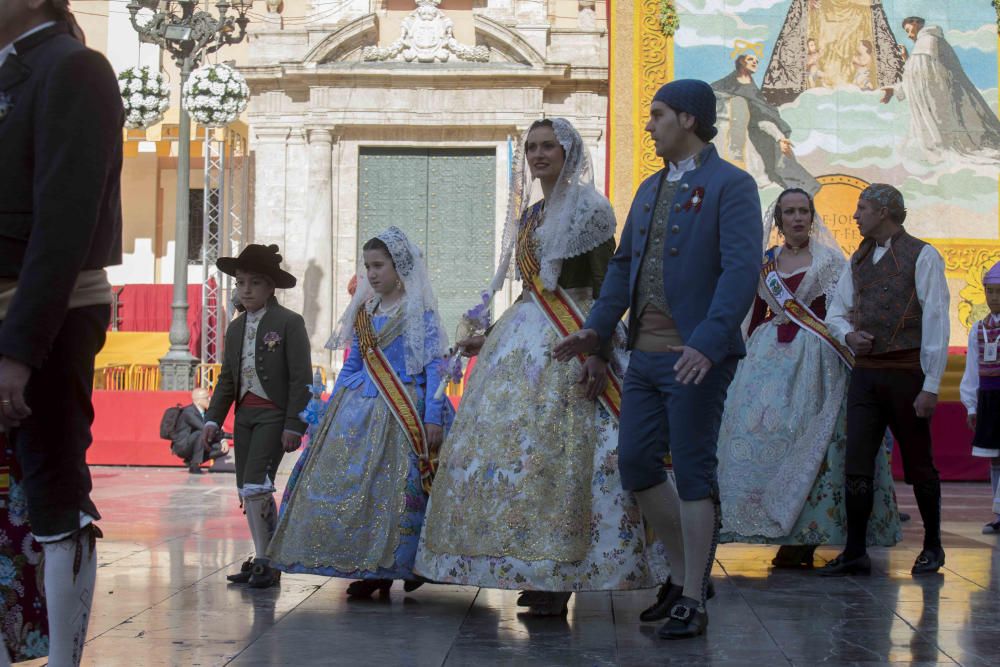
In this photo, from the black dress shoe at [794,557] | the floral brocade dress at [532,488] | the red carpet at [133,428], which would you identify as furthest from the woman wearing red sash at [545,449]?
the red carpet at [133,428]

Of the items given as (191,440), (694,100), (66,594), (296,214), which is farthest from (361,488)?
(296,214)

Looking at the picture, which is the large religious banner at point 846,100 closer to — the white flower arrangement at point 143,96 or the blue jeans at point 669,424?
the white flower arrangement at point 143,96

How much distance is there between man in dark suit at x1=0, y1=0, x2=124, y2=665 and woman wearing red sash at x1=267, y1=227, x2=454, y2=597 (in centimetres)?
232

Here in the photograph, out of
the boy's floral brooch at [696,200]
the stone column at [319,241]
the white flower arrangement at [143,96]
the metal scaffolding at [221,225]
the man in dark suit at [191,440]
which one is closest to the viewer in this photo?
the boy's floral brooch at [696,200]

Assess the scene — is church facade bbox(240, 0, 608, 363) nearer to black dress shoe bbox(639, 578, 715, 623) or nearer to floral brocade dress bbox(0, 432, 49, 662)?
black dress shoe bbox(639, 578, 715, 623)

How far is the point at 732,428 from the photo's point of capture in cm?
612

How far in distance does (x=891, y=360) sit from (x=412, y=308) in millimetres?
2080

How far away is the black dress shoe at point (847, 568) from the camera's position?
567 centimetres

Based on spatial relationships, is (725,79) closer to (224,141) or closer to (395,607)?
(224,141)

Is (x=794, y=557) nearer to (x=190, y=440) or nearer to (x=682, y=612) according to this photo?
(x=682, y=612)

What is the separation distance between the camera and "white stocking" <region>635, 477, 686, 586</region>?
14.3 feet

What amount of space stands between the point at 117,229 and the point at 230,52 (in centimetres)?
1873

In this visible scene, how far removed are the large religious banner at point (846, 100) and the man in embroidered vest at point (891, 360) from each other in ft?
35.5

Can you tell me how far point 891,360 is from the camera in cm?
580
